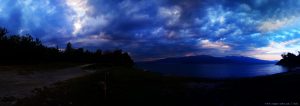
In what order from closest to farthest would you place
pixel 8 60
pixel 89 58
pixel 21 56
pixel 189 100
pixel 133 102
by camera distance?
pixel 133 102, pixel 189 100, pixel 8 60, pixel 21 56, pixel 89 58

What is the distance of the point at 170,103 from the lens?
2550cm

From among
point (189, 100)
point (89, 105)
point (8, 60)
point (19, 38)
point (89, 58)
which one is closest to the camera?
point (89, 105)

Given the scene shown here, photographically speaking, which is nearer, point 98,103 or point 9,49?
point 98,103

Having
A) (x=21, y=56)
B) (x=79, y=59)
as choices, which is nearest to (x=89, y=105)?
(x=21, y=56)

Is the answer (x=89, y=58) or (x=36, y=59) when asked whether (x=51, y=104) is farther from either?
(x=89, y=58)

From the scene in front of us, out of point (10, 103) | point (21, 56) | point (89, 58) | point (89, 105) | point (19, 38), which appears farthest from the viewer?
point (89, 58)

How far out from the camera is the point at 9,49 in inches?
3383

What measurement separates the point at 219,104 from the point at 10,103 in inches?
676

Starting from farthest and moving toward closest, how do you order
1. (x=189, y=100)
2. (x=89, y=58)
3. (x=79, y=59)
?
1. (x=89, y=58)
2. (x=79, y=59)
3. (x=189, y=100)

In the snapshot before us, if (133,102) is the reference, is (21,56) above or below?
above

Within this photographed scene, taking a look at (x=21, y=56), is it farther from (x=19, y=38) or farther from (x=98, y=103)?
(x=98, y=103)

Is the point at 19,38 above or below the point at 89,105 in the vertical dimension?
above

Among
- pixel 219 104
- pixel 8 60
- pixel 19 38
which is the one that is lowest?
pixel 219 104

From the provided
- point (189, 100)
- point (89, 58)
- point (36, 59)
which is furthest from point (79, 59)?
point (189, 100)
